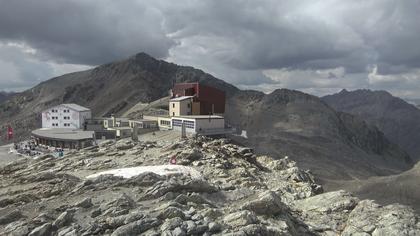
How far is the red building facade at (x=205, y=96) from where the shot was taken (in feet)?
291

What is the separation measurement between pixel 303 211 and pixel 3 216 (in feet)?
50.5

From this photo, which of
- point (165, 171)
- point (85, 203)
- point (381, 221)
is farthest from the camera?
point (165, 171)

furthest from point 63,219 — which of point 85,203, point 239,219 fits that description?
point 239,219

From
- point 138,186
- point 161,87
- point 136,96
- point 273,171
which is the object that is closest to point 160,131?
point 273,171

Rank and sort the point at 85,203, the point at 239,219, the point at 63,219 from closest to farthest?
the point at 63,219
the point at 239,219
the point at 85,203

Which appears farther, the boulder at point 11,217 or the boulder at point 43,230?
the boulder at point 11,217

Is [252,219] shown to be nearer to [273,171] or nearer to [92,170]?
[92,170]

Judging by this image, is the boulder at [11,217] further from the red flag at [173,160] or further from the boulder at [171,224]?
the red flag at [173,160]

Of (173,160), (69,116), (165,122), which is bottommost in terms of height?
(173,160)

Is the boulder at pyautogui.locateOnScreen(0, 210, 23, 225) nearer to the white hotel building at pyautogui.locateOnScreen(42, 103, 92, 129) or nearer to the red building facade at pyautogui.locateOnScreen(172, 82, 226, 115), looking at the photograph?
the red building facade at pyautogui.locateOnScreen(172, 82, 226, 115)

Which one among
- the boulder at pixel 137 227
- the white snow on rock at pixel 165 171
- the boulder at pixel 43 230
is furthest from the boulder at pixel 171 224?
the white snow on rock at pixel 165 171

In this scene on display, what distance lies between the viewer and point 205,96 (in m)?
90.4

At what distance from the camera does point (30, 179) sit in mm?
29078

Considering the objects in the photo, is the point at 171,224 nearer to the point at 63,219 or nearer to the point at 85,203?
the point at 63,219
